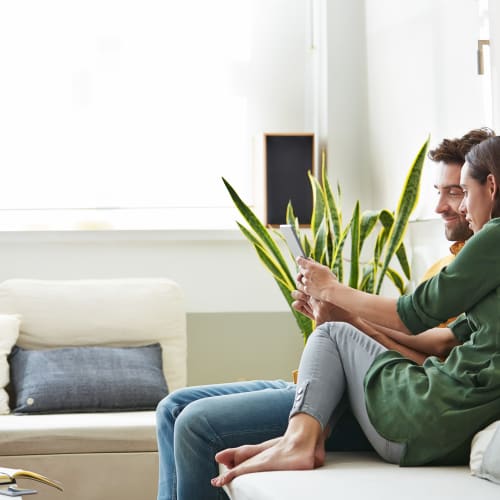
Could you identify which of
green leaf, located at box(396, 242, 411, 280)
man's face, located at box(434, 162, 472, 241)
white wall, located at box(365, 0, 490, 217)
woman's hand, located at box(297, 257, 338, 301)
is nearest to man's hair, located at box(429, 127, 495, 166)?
man's face, located at box(434, 162, 472, 241)

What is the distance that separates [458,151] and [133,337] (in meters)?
1.74

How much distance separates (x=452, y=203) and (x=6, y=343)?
190 centimetres

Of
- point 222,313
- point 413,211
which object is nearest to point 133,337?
point 222,313

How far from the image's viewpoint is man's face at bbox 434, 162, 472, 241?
8.42ft

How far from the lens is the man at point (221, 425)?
2139 mm

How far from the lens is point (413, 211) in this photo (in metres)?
3.53

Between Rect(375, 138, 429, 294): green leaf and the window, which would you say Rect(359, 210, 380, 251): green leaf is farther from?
the window

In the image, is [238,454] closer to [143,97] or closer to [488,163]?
[488,163]

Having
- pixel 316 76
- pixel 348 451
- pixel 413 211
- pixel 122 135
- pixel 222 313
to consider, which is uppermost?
pixel 316 76

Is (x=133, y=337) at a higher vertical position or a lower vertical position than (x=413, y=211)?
lower

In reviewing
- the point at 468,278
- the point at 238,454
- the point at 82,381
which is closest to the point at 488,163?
the point at 468,278

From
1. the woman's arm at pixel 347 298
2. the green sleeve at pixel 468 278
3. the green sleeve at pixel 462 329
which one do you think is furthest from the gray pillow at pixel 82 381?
the green sleeve at pixel 468 278

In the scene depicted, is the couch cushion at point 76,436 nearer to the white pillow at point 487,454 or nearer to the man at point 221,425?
the man at point 221,425

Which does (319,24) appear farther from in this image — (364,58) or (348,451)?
(348,451)
